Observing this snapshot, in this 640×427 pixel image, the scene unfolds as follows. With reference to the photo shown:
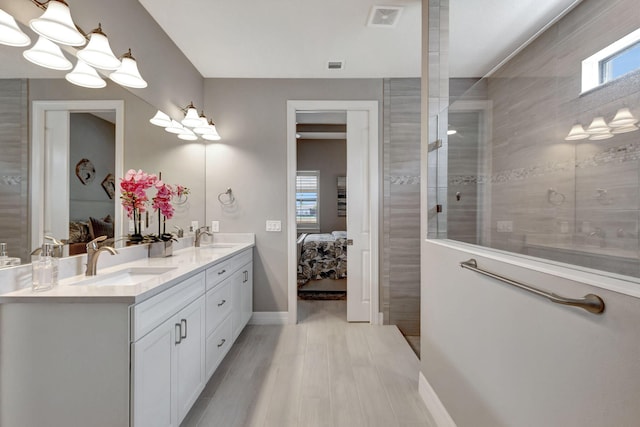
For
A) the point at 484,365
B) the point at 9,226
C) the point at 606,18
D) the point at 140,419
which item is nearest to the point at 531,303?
the point at 484,365

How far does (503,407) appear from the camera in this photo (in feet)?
3.63

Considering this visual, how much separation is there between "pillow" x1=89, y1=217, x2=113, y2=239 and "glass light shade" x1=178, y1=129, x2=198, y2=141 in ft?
4.07

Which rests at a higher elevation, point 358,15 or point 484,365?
point 358,15

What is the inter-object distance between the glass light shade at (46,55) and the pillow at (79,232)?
0.78 meters

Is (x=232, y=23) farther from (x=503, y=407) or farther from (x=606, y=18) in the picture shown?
(x=503, y=407)

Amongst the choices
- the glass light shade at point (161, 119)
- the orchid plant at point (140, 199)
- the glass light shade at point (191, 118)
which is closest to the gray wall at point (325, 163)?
the glass light shade at point (191, 118)

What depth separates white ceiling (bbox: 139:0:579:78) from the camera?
2.13 m

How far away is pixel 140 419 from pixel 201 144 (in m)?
2.62

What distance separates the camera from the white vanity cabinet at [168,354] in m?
1.21

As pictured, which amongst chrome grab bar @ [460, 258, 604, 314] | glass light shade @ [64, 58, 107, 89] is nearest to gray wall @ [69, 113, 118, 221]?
glass light shade @ [64, 58, 107, 89]

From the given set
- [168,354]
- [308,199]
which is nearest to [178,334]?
[168,354]

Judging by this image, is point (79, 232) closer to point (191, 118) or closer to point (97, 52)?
point (97, 52)

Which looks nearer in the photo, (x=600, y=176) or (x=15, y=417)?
(x=600, y=176)

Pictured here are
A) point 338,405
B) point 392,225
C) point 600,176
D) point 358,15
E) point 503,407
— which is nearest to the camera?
point 600,176
